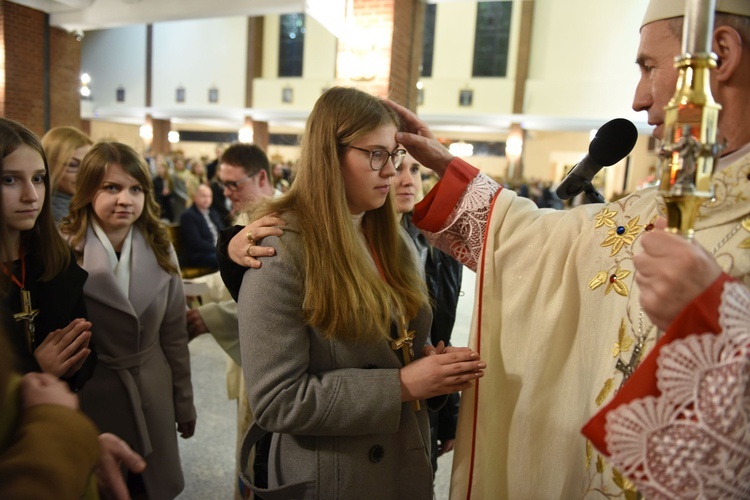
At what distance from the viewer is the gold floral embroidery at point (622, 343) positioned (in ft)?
3.54

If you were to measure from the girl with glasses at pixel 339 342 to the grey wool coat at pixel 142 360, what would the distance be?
2.64ft

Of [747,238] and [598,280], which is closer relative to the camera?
[747,238]

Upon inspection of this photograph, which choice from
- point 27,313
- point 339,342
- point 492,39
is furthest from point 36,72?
point 492,39

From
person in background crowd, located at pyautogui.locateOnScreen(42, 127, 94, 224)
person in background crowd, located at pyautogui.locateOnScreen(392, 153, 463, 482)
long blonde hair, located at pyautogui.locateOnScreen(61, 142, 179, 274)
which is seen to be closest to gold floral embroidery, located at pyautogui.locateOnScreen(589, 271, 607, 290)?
person in background crowd, located at pyautogui.locateOnScreen(392, 153, 463, 482)

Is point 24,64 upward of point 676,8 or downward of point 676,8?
upward

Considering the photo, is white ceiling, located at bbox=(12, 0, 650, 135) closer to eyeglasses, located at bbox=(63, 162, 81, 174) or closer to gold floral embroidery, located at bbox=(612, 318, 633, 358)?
eyeglasses, located at bbox=(63, 162, 81, 174)

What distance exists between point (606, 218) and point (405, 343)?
0.59m

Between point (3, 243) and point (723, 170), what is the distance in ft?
3.98

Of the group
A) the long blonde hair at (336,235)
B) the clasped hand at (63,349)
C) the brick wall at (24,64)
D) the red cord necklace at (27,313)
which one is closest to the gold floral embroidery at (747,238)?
the long blonde hair at (336,235)

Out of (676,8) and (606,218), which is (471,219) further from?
(676,8)

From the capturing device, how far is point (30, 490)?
0.66 m

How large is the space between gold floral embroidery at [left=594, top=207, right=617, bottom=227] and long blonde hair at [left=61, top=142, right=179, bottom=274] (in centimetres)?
171

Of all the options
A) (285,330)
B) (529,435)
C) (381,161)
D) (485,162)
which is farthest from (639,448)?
(485,162)

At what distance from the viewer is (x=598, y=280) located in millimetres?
1197
